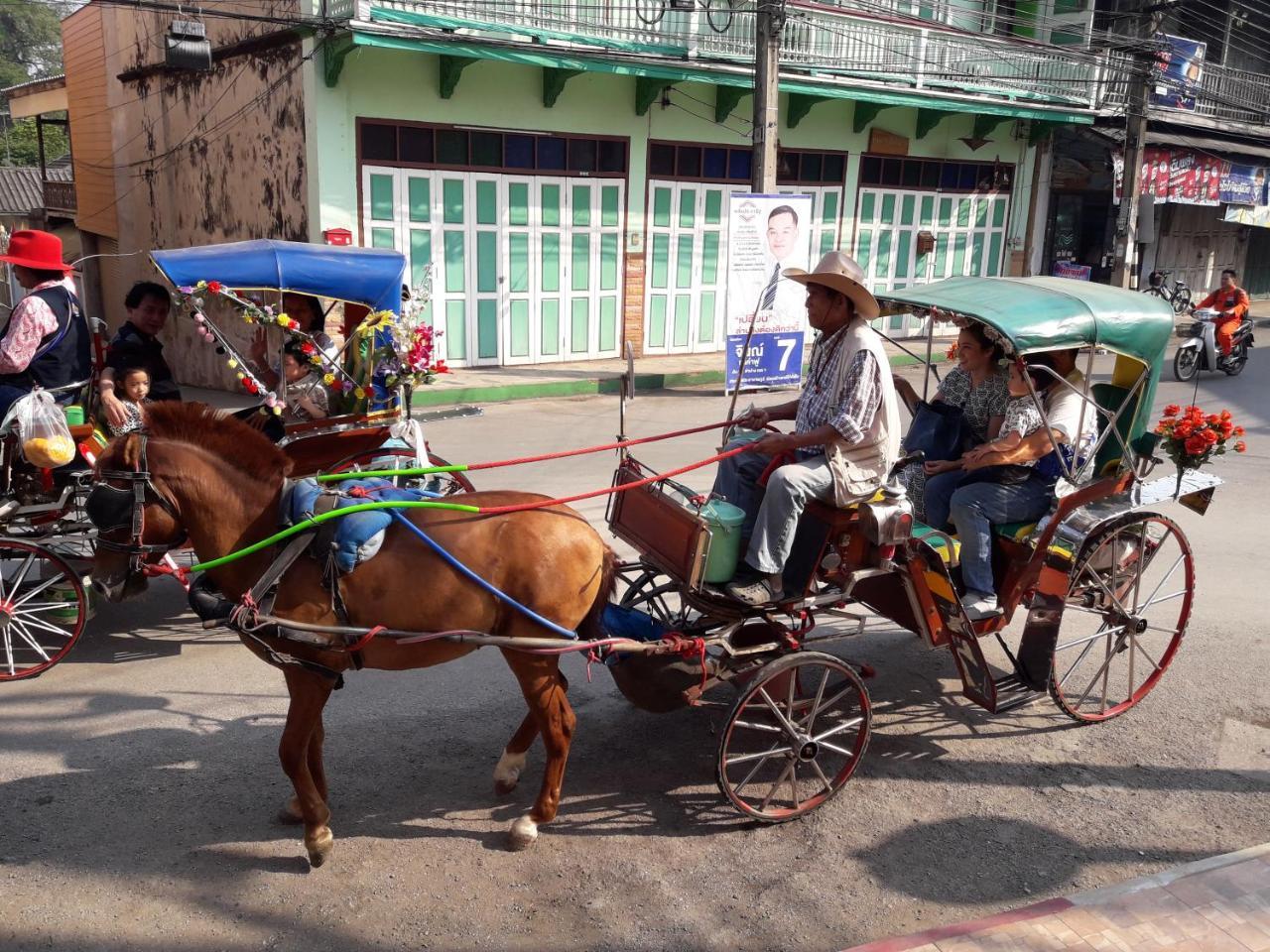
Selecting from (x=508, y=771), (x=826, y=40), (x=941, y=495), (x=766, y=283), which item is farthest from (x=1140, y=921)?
(x=826, y=40)

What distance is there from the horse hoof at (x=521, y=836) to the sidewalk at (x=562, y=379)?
928 centimetres

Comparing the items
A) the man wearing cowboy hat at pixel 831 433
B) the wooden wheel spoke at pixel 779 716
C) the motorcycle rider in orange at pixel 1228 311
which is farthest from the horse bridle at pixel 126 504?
the motorcycle rider in orange at pixel 1228 311

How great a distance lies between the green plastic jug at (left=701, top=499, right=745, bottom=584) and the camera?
4148 mm

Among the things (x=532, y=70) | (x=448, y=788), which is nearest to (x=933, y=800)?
(x=448, y=788)

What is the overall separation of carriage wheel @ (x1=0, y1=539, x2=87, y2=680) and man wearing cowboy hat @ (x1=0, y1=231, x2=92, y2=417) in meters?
0.87

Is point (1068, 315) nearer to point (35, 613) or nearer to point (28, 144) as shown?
point (35, 613)

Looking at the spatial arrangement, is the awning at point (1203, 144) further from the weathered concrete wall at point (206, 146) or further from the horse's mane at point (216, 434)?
the horse's mane at point (216, 434)

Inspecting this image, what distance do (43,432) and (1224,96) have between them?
27370 mm

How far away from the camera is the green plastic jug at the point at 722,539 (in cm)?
415

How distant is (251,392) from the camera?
5973 millimetres

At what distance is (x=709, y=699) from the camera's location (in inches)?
189

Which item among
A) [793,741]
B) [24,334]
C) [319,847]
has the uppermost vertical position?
[24,334]

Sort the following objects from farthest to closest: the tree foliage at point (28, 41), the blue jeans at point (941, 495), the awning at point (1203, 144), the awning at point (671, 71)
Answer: the tree foliage at point (28, 41) → the awning at point (1203, 144) → the awning at point (671, 71) → the blue jeans at point (941, 495)

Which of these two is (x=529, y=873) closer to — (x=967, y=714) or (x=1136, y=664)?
(x=967, y=714)
